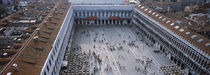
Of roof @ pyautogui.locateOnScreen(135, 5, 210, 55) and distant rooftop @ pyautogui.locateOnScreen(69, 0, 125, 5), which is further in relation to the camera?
distant rooftop @ pyautogui.locateOnScreen(69, 0, 125, 5)

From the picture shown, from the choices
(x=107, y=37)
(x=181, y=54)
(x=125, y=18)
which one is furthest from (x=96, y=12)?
(x=181, y=54)

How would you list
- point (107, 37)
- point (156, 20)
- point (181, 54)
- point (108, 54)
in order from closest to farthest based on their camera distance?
1. point (181, 54)
2. point (108, 54)
3. point (156, 20)
4. point (107, 37)

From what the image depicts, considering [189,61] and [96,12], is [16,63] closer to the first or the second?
[189,61]

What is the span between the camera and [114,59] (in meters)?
62.6

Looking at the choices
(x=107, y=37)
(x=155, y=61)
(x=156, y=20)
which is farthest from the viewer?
(x=107, y=37)

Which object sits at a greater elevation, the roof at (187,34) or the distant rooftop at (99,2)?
the distant rooftop at (99,2)

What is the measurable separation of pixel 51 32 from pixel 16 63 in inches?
781

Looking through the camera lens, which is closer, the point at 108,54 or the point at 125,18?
the point at 108,54

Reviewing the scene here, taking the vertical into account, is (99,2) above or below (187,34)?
above

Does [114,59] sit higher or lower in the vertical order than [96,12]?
lower

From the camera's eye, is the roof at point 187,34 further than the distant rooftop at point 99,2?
No

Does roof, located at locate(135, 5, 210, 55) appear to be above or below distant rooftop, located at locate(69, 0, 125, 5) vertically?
below

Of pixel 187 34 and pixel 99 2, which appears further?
pixel 99 2

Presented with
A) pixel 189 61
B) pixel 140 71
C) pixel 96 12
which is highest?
pixel 96 12
